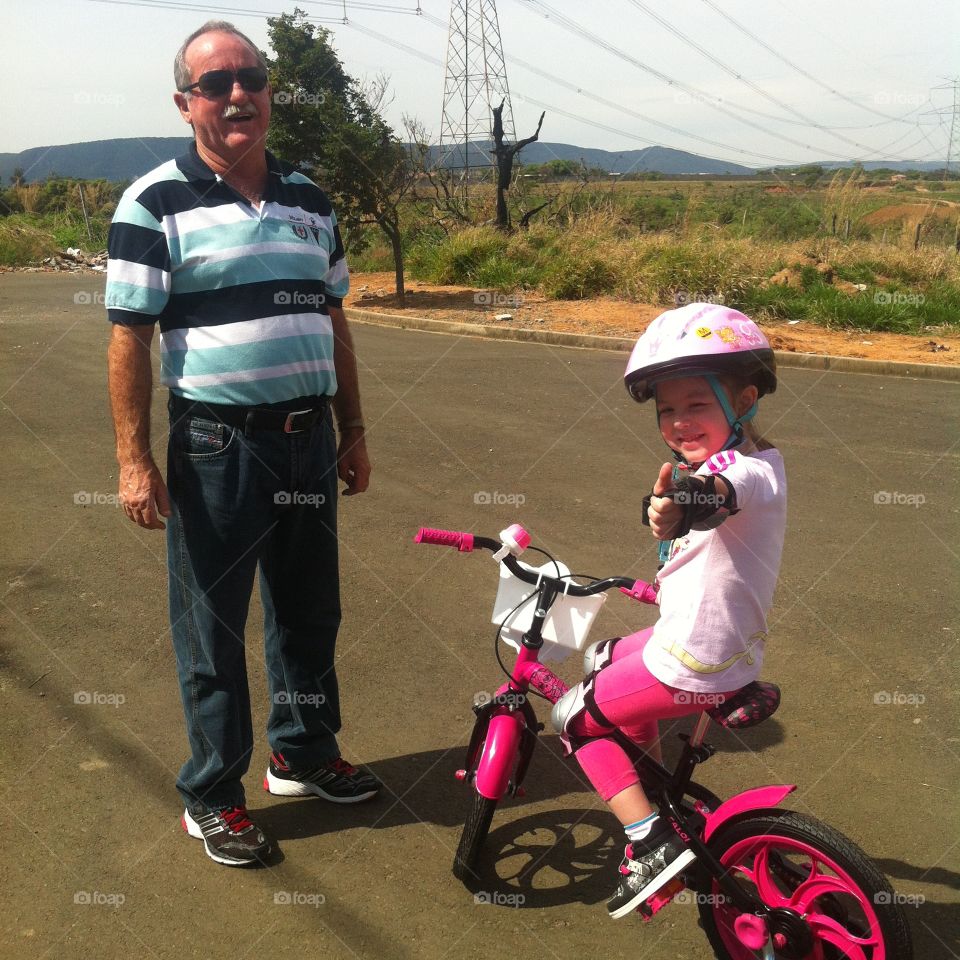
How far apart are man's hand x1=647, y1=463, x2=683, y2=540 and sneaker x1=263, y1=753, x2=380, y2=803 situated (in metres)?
1.80

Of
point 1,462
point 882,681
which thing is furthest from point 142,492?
point 1,462

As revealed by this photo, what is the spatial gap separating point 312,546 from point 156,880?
1.11 metres

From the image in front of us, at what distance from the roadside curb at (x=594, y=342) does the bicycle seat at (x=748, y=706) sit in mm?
9431

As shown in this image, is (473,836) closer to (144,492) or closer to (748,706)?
(748,706)

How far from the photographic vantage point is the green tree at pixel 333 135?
15.7m

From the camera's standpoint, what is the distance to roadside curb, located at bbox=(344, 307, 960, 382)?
434 inches

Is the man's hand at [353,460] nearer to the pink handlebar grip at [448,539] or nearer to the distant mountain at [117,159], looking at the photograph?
the pink handlebar grip at [448,539]

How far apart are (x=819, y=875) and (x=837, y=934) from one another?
0.13 metres

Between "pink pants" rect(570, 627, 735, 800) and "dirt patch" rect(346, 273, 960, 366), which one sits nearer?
"pink pants" rect(570, 627, 735, 800)

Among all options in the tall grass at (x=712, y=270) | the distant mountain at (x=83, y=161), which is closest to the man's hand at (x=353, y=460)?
the tall grass at (x=712, y=270)

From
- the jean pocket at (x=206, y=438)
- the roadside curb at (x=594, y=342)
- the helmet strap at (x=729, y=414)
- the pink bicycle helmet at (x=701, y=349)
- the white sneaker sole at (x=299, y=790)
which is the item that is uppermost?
the pink bicycle helmet at (x=701, y=349)

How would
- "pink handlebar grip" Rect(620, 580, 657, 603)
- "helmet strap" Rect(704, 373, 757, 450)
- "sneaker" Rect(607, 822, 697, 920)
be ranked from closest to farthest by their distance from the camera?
"helmet strap" Rect(704, 373, 757, 450)
"sneaker" Rect(607, 822, 697, 920)
"pink handlebar grip" Rect(620, 580, 657, 603)

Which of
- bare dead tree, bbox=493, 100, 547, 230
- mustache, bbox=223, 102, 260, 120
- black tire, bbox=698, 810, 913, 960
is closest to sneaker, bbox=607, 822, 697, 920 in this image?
black tire, bbox=698, 810, 913, 960

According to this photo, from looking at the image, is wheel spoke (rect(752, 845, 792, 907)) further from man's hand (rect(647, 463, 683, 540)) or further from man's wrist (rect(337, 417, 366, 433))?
man's wrist (rect(337, 417, 366, 433))
